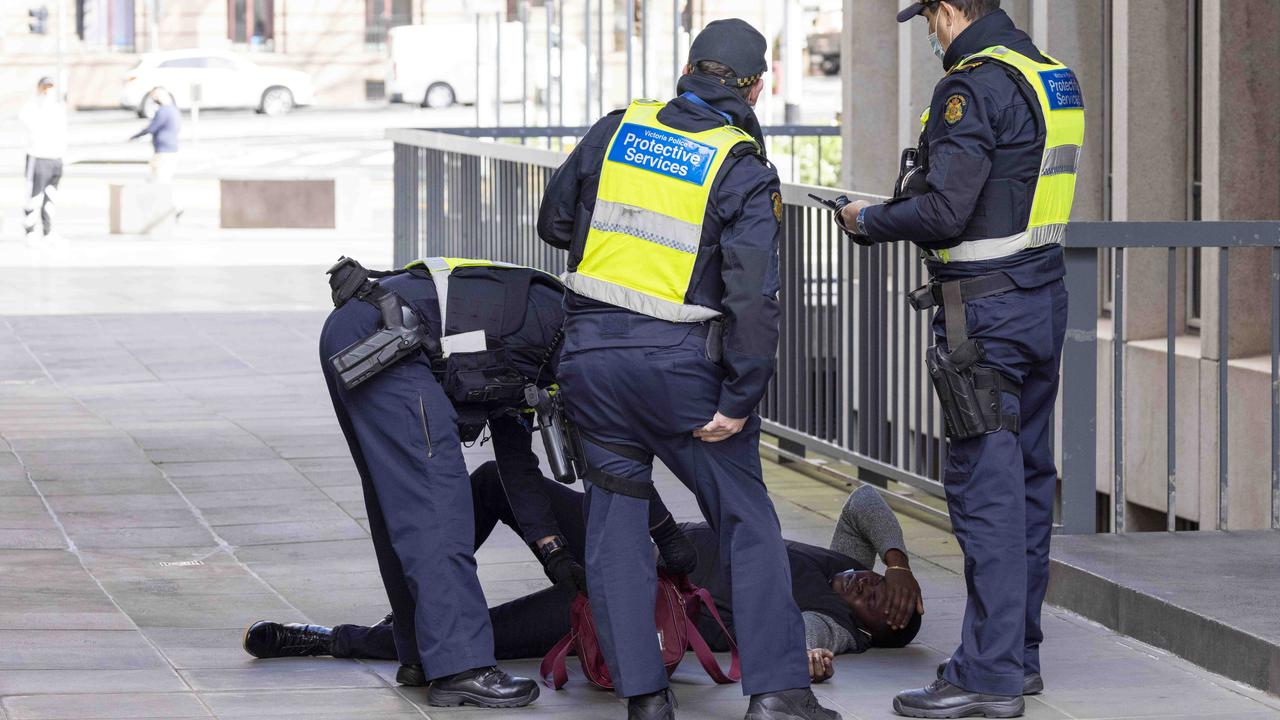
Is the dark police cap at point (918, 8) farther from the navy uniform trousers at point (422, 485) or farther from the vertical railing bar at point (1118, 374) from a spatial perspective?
the vertical railing bar at point (1118, 374)

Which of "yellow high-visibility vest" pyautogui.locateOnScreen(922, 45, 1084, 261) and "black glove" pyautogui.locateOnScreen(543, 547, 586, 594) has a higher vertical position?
"yellow high-visibility vest" pyautogui.locateOnScreen(922, 45, 1084, 261)

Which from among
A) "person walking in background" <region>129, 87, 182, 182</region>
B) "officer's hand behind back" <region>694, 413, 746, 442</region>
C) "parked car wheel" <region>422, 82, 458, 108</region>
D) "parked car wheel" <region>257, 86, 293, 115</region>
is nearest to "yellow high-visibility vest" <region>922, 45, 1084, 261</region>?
"officer's hand behind back" <region>694, 413, 746, 442</region>

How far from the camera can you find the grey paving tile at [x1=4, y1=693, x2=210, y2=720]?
5.19m

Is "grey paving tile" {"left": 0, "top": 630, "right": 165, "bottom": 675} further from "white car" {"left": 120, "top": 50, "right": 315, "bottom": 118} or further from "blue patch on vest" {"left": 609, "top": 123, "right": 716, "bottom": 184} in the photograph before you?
"white car" {"left": 120, "top": 50, "right": 315, "bottom": 118}

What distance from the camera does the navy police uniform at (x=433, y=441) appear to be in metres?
5.32

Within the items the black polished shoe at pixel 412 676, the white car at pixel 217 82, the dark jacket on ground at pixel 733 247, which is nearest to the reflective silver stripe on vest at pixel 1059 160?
the dark jacket on ground at pixel 733 247

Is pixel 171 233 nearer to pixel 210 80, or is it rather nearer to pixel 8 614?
pixel 8 614

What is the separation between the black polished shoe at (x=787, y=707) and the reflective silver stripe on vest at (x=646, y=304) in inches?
36.9

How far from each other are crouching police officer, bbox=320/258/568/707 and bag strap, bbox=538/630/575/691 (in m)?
0.13

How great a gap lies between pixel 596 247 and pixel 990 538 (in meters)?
1.26

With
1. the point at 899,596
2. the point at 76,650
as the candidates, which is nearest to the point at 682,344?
the point at 899,596

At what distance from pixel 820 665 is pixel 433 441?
1216 mm

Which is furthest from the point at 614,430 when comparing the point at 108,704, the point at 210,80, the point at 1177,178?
the point at 210,80

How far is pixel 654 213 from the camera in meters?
5.03
